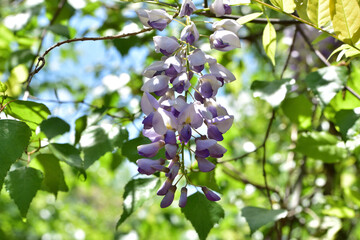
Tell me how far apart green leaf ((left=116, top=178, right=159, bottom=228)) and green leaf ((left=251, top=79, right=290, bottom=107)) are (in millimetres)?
262

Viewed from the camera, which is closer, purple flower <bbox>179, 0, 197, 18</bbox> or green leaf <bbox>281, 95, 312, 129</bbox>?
purple flower <bbox>179, 0, 197, 18</bbox>

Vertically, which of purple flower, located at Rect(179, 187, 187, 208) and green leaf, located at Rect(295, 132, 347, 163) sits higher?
purple flower, located at Rect(179, 187, 187, 208)

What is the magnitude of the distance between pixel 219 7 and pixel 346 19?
17 centimetres

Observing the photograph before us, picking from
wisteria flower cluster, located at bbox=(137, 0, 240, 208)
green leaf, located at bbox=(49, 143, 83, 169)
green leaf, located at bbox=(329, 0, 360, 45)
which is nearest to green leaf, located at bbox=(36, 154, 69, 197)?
green leaf, located at bbox=(49, 143, 83, 169)

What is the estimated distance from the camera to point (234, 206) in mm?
1801

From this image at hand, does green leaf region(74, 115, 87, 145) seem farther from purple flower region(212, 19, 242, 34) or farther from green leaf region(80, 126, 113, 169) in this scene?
purple flower region(212, 19, 242, 34)

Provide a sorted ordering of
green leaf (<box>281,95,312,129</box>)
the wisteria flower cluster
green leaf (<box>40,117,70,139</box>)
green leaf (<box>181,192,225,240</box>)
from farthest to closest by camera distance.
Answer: green leaf (<box>281,95,312,129</box>), green leaf (<box>40,117,70,139</box>), green leaf (<box>181,192,225,240</box>), the wisteria flower cluster

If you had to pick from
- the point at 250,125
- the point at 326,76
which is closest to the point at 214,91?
the point at 326,76

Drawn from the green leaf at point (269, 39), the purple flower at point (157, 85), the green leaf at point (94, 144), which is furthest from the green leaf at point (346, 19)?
the green leaf at point (94, 144)

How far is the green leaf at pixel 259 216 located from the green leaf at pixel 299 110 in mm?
220

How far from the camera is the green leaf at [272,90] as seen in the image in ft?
2.45

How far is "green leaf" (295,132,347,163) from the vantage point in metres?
0.90

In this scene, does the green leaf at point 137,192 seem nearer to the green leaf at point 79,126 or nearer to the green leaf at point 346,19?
the green leaf at point 79,126

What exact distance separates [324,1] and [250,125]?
1.92m
